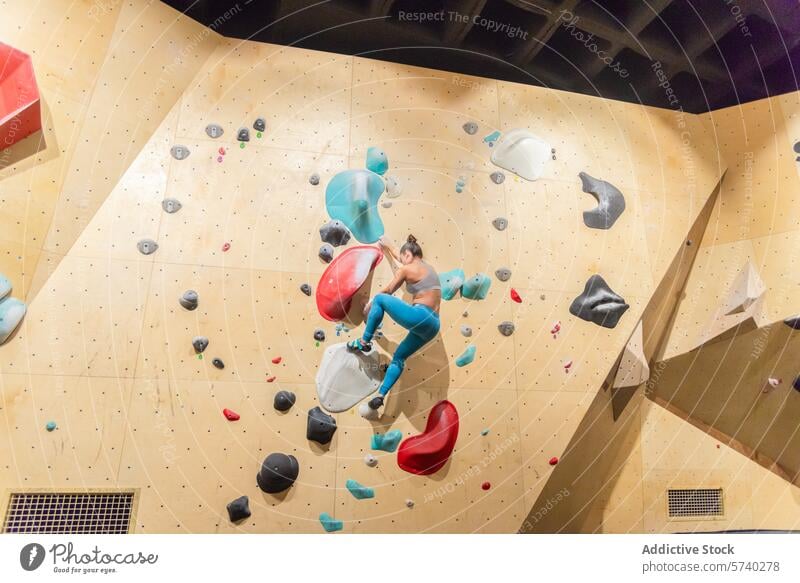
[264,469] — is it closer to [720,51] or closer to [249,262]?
[249,262]

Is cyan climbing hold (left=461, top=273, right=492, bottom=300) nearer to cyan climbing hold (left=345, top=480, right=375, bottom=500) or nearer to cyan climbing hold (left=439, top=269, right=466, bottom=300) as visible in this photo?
cyan climbing hold (left=439, top=269, right=466, bottom=300)

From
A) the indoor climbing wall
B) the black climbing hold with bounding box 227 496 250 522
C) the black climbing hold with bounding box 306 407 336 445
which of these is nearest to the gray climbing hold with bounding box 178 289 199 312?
the indoor climbing wall

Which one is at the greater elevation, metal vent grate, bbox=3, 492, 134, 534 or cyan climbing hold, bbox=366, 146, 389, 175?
cyan climbing hold, bbox=366, 146, 389, 175

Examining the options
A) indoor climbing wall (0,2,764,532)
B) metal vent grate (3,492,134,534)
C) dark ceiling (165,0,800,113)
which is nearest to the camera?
metal vent grate (3,492,134,534)

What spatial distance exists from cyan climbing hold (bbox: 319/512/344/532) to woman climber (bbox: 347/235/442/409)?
13.7 inches

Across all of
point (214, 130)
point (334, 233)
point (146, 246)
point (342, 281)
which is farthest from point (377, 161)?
point (146, 246)

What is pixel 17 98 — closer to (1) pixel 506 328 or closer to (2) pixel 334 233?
(2) pixel 334 233

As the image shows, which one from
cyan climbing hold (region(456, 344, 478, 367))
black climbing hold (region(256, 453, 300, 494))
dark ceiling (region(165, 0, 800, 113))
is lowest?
black climbing hold (region(256, 453, 300, 494))

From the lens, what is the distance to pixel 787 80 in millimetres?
2078

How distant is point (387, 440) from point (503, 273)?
2.22 ft

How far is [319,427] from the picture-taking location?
1.63m

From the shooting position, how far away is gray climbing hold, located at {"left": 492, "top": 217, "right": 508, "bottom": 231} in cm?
183

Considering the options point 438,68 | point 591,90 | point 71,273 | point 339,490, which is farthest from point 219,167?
point 591,90

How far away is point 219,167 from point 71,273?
0.52m
